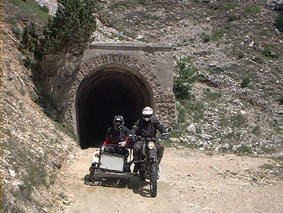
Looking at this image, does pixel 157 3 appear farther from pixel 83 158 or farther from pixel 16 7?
pixel 83 158

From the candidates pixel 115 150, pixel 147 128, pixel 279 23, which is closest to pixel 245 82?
pixel 279 23

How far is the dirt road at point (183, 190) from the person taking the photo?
649 cm

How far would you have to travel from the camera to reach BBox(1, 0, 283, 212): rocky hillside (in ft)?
23.0

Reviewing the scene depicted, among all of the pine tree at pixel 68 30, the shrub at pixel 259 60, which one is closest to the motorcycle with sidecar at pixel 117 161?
the pine tree at pixel 68 30

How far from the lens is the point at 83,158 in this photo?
10438mm

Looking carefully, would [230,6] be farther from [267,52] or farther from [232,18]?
[267,52]

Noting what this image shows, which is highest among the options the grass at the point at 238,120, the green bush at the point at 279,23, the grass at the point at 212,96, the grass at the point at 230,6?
the grass at the point at 230,6

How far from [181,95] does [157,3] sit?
666 inches

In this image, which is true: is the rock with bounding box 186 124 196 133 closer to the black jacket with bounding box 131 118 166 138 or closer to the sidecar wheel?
the black jacket with bounding box 131 118 166 138

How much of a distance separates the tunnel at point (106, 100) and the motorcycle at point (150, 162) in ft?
19.6

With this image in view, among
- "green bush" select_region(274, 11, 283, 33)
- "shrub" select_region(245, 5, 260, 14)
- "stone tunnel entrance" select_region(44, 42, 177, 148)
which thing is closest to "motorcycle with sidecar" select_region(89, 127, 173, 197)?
"stone tunnel entrance" select_region(44, 42, 177, 148)

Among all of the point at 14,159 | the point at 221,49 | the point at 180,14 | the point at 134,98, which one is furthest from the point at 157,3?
the point at 14,159

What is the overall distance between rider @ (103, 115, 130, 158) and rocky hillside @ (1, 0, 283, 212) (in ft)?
4.84

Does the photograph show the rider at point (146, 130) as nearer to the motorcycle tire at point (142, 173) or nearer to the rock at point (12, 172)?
the motorcycle tire at point (142, 173)
